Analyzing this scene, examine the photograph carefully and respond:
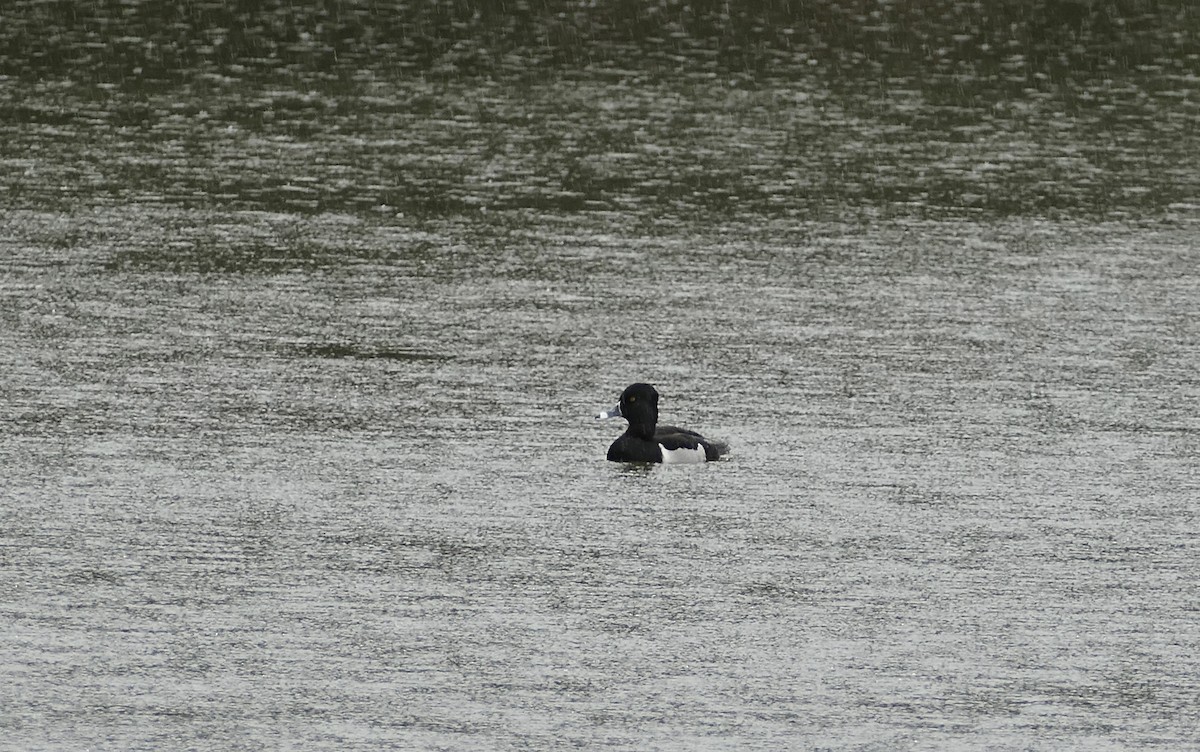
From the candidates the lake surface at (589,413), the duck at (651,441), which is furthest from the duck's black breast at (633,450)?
the lake surface at (589,413)

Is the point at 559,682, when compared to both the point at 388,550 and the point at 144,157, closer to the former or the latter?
the point at 388,550

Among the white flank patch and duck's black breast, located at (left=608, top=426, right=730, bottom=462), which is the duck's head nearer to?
duck's black breast, located at (left=608, top=426, right=730, bottom=462)

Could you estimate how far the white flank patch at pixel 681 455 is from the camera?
1524 centimetres

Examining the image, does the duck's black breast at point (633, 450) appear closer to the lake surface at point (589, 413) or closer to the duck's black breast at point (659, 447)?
the duck's black breast at point (659, 447)

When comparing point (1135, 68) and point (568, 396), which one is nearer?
point (568, 396)

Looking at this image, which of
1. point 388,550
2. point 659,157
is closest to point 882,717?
point 388,550

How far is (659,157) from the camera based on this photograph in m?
28.7

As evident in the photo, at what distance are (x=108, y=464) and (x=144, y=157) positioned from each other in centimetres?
1359

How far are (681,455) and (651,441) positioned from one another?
25cm

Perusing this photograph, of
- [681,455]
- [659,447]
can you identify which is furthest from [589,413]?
[681,455]

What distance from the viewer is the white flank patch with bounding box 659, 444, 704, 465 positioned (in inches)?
600

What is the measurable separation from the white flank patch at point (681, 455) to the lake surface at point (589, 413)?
0.26 feet

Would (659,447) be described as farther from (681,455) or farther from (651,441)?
(681,455)

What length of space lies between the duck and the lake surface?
0.48 ft
